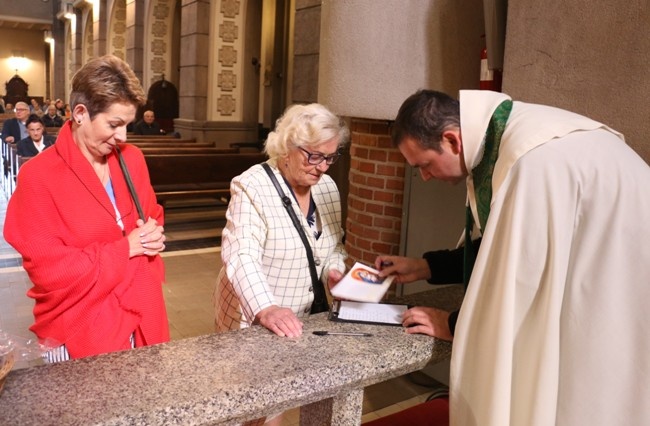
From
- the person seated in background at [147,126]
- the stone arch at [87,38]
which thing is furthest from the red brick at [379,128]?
the stone arch at [87,38]

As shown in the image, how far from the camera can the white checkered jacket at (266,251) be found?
2.15m

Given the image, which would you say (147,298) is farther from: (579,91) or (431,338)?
(579,91)

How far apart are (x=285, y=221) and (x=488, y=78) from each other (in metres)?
1.57

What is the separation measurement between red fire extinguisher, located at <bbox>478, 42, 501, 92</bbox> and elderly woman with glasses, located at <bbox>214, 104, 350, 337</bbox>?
3.91 ft

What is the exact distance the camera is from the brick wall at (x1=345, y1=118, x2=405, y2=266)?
418cm

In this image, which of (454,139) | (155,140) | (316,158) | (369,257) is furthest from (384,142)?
(155,140)

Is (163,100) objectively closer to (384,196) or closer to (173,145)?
(173,145)

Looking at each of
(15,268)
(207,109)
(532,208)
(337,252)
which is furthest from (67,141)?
(207,109)

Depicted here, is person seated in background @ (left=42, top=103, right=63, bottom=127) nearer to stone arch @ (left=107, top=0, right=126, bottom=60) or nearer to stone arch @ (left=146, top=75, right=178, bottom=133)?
stone arch @ (left=107, top=0, right=126, bottom=60)

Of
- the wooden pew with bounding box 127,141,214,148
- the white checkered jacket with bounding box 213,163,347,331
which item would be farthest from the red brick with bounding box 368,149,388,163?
the wooden pew with bounding box 127,141,214,148

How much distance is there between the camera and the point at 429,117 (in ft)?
5.90

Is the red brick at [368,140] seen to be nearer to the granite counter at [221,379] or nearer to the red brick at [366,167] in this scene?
the red brick at [366,167]

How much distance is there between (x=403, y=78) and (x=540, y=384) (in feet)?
7.77

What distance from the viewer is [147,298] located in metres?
2.21
